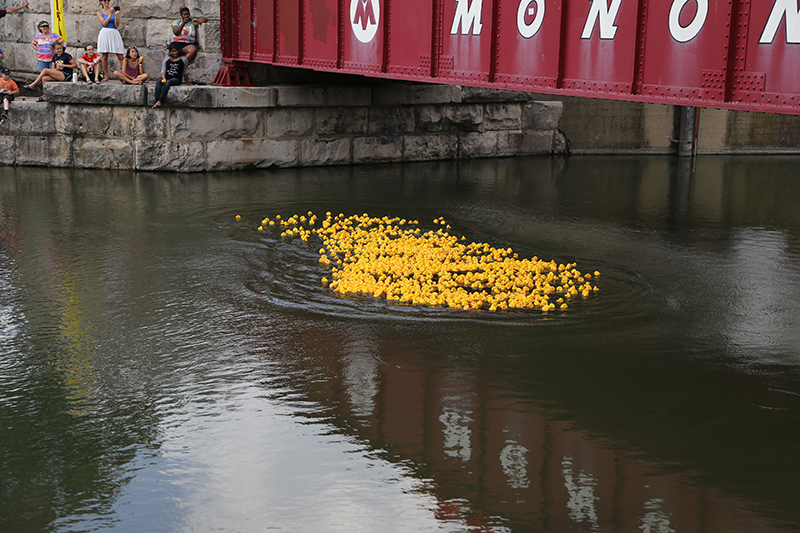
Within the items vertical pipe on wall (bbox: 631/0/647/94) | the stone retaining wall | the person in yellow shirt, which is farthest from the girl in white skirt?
vertical pipe on wall (bbox: 631/0/647/94)

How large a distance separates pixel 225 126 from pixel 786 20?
37.5ft

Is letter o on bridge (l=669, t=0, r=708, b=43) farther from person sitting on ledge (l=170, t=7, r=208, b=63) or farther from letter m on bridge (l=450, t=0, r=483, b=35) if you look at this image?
person sitting on ledge (l=170, t=7, r=208, b=63)

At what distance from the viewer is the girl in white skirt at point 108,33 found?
54.3 feet

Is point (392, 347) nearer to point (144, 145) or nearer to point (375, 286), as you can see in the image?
point (375, 286)

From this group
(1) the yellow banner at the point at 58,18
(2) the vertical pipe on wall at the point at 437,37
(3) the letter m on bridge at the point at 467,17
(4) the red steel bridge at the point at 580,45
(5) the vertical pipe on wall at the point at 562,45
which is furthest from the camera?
(1) the yellow banner at the point at 58,18

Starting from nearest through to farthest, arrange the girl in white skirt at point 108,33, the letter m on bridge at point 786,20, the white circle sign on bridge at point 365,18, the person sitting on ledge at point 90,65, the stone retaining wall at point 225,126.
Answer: the letter m on bridge at point 786,20
the white circle sign on bridge at point 365,18
the stone retaining wall at point 225,126
the girl in white skirt at point 108,33
the person sitting on ledge at point 90,65

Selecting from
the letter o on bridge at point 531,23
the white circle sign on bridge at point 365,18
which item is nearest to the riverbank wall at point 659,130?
the white circle sign on bridge at point 365,18

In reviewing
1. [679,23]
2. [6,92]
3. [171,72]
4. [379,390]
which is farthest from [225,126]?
[379,390]

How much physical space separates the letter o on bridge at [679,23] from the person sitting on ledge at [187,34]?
11.2 metres

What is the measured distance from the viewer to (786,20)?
738 cm

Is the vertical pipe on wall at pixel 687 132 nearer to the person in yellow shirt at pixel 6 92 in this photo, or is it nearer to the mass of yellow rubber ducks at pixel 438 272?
the mass of yellow rubber ducks at pixel 438 272

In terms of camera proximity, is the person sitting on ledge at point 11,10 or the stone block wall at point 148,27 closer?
the stone block wall at point 148,27

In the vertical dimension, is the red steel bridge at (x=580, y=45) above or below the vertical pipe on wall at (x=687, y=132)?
above

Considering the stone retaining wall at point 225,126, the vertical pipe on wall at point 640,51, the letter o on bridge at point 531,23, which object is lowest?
the stone retaining wall at point 225,126
